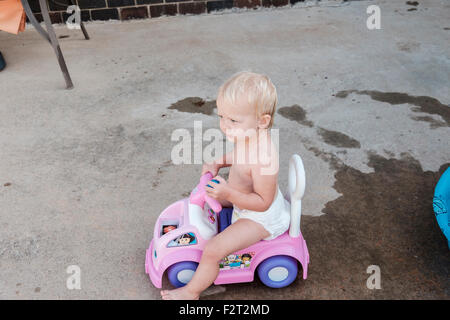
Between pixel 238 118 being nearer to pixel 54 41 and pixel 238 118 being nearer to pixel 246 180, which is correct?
pixel 246 180

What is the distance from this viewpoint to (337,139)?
2.33m

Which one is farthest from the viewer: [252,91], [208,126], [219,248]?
[208,126]

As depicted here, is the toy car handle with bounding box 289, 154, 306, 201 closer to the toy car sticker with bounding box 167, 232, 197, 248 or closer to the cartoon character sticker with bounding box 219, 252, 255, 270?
the cartoon character sticker with bounding box 219, 252, 255, 270

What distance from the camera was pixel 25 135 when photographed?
2.44m

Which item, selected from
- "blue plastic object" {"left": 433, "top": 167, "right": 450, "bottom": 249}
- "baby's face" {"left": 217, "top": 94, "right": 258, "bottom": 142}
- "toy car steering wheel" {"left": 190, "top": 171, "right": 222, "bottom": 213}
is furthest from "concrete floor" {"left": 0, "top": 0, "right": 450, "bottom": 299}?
"baby's face" {"left": 217, "top": 94, "right": 258, "bottom": 142}

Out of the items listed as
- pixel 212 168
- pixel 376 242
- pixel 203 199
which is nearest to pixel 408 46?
pixel 376 242

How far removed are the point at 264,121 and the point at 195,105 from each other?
1.48m

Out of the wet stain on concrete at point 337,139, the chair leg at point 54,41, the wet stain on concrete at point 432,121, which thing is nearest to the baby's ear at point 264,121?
the wet stain on concrete at point 337,139

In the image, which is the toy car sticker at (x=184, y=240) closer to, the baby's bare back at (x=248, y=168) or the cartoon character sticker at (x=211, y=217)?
the cartoon character sticker at (x=211, y=217)

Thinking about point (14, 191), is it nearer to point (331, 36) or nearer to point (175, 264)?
point (175, 264)

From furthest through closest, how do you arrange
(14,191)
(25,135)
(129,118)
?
(129,118)
(25,135)
(14,191)

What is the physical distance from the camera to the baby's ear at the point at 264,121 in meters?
1.28

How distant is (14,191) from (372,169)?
174cm
